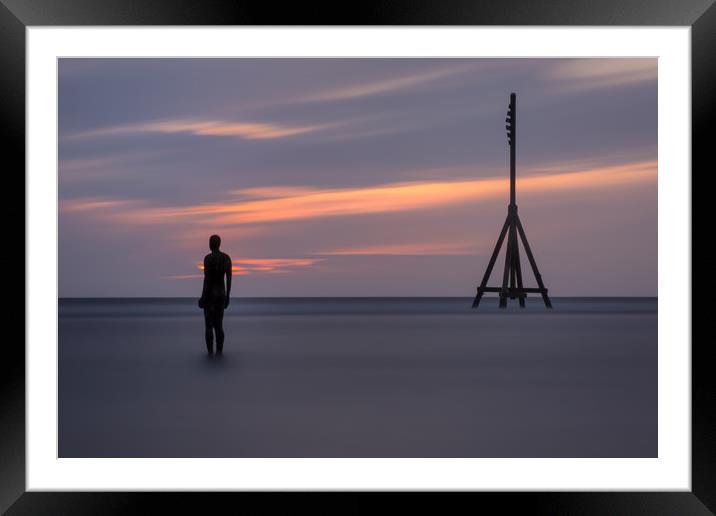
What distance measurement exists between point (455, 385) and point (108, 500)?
4378 millimetres

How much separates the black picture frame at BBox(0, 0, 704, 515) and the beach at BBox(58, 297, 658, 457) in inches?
35.3

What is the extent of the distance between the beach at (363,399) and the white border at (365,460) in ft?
2.35

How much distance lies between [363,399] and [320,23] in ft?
12.6

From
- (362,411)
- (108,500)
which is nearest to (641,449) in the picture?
(362,411)

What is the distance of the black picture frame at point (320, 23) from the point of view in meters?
3.72

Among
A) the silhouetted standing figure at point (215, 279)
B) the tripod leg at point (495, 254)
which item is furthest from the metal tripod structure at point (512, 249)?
the silhouetted standing figure at point (215, 279)

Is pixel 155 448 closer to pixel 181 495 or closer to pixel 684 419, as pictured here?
pixel 181 495

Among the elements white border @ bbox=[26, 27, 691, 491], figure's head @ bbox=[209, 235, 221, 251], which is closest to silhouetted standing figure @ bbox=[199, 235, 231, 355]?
figure's head @ bbox=[209, 235, 221, 251]

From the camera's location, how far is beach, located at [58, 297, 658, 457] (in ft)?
16.5

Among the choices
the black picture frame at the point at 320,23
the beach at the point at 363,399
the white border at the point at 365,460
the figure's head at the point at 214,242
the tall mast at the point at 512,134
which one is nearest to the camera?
the black picture frame at the point at 320,23

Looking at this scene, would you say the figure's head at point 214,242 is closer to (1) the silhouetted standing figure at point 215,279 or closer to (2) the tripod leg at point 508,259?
(1) the silhouetted standing figure at point 215,279

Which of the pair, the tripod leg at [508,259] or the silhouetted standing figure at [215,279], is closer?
the silhouetted standing figure at [215,279]

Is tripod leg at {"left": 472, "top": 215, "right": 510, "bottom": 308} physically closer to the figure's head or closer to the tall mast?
the tall mast

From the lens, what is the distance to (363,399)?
6848 millimetres
